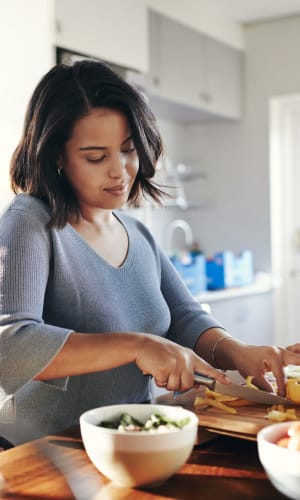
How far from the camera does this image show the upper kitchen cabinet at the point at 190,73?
13.5ft

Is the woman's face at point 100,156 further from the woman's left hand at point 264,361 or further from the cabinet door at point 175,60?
the cabinet door at point 175,60

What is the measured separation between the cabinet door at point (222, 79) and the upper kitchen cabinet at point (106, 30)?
86cm

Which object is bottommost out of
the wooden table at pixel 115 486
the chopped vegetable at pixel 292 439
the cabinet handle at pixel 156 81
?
the wooden table at pixel 115 486

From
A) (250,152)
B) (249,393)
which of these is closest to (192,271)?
(250,152)

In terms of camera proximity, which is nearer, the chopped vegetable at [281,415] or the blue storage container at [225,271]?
the chopped vegetable at [281,415]

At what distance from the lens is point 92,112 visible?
1.42m

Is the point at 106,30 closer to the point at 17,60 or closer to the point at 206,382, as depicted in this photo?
the point at 17,60

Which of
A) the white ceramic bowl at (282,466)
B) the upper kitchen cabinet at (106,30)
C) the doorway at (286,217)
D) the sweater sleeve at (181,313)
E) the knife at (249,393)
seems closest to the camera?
the white ceramic bowl at (282,466)

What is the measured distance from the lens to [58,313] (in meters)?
1.39

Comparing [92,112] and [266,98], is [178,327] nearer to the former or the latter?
[92,112]

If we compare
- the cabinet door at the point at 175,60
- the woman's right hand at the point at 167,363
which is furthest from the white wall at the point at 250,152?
the woman's right hand at the point at 167,363

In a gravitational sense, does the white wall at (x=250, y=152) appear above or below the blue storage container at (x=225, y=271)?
above

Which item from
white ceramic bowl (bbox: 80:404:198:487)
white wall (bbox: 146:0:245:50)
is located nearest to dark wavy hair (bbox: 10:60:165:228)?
white ceramic bowl (bbox: 80:404:198:487)

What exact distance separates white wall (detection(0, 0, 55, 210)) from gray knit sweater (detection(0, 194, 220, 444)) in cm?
105
